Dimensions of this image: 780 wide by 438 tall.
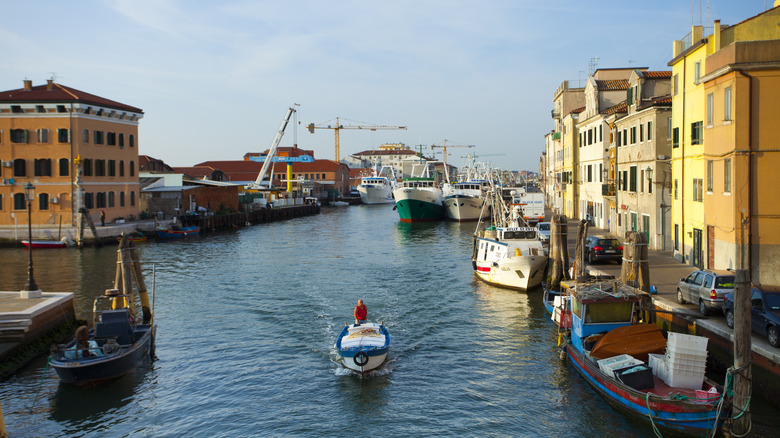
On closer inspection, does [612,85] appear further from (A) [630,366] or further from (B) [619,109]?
(A) [630,366]

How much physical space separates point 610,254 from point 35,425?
25.3 meters

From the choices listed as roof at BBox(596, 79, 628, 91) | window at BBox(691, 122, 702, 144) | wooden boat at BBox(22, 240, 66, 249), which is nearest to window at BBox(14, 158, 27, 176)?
wooden boat at BBox(22, 240, 66, 249)

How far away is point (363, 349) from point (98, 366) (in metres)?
7.62

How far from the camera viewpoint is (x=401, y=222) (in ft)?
282

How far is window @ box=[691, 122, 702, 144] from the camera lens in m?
26.6

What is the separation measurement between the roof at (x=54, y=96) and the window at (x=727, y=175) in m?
49.7

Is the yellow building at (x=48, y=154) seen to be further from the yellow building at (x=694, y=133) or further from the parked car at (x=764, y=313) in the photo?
the parked car at (x=764, y=313)

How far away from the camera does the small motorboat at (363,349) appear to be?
18359 mm

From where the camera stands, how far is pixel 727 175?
73.4ft

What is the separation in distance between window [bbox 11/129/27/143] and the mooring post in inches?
2217

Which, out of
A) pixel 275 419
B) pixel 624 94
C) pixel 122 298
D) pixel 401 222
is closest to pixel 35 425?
pixel 275 419

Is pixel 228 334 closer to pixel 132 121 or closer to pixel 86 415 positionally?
pixel 86 415

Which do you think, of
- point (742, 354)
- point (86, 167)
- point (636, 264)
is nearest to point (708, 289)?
point (636, 264)

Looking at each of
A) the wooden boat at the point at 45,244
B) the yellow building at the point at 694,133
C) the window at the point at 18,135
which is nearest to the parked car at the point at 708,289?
the yellow building at the point at 694,133
